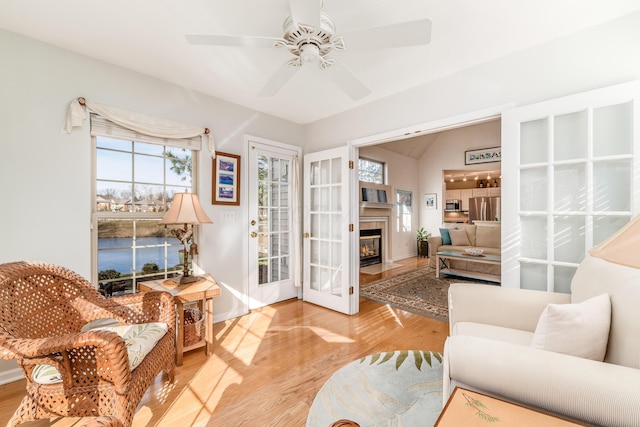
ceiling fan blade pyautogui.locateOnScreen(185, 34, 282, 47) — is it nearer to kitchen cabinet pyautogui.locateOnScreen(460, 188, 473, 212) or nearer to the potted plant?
the potted plant

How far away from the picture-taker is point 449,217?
8.24m

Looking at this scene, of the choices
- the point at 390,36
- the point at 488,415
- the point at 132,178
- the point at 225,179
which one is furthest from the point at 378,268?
the point at 488,415

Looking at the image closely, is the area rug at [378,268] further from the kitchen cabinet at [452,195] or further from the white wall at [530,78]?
the white wall at [530,78]

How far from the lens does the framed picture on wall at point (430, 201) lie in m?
7.62

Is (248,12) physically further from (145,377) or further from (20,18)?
(145,377)

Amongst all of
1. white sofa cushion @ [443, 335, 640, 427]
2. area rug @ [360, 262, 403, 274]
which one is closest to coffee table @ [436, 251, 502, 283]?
area rug @ [360, 262, 403, 274]

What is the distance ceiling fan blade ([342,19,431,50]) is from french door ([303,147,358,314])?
1.78 meters

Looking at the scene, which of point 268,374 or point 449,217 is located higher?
point 449,217

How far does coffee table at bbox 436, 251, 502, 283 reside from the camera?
4.62 meters

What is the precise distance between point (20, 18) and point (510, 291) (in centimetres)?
379

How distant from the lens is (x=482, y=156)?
675 centimetres

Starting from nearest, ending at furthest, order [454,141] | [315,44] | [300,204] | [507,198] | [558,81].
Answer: [315,44] < [558,81] < [507,198] < [300,204] < [454,141]

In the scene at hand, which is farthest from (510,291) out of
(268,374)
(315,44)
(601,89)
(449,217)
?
(449,217)

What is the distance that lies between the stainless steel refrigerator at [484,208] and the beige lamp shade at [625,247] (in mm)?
7275
